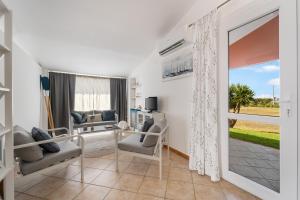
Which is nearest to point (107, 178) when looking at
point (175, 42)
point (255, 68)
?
point (255, 68)

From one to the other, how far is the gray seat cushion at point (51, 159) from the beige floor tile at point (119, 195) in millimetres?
745

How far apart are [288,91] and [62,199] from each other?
2.61m

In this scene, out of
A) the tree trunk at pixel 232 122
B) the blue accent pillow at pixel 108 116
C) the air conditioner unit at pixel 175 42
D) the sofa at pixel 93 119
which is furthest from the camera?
the blue accent pillow at pixel 108 116

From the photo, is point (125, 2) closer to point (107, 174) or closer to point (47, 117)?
point (107, 174)

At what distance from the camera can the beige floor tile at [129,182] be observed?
6.37 feet

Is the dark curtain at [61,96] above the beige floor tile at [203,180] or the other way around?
above

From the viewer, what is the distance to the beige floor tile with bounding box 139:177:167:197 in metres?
1.86

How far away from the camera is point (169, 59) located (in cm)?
350

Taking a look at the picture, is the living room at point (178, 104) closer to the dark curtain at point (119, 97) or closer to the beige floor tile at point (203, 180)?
the beige floor tile at point (203, 180)

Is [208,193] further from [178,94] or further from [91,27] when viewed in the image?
[91,27]

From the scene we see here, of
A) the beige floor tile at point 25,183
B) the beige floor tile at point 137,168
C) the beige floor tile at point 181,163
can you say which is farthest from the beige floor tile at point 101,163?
the beige floor tile at point 181,163

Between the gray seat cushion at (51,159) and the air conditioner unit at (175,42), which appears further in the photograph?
the air conditioner unit at (175,42)

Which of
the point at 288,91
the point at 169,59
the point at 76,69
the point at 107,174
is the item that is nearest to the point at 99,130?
the point at 76,69

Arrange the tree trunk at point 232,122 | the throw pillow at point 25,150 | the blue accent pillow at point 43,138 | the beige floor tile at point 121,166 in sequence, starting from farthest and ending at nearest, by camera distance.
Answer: the beige floor tile at point 121,166 < the tree trunk at point 232,122 < the blue accent pillow at point 43,138 < the throw pillow at point 25,150
